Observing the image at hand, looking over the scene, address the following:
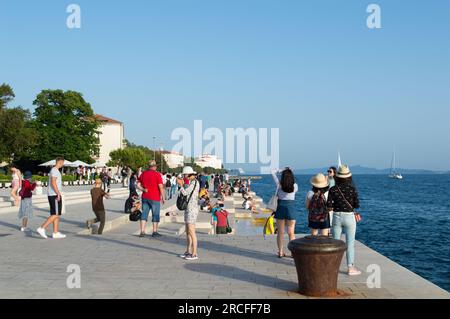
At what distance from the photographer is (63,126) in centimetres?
5941

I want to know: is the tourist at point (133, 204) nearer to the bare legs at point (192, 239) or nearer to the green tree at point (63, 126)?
the bare legs at point (192, 239)

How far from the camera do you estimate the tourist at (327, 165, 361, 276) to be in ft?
25.1

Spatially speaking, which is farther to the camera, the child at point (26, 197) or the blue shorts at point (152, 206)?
the child at point (26, 197)

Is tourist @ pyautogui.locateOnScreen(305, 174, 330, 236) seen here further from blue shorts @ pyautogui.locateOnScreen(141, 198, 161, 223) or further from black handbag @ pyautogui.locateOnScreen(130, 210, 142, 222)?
black handbag @ pyautogui.locateOnScreen(130, 210, 142, 222)

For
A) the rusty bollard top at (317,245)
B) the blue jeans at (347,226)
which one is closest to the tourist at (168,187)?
the blue jeans at (347,226)

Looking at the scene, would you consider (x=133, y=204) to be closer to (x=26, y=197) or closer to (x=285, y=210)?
(x=26, y=197)

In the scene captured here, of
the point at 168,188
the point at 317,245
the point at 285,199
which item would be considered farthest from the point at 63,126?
the point at 317,245

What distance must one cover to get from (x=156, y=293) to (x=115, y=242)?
5.25m

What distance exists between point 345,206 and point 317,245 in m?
1.52

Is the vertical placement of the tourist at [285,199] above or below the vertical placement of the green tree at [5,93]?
below

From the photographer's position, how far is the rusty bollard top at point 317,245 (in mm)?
6316

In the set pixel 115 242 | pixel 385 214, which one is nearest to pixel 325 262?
pixel 115 242

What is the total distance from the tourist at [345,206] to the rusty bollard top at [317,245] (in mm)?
1212
